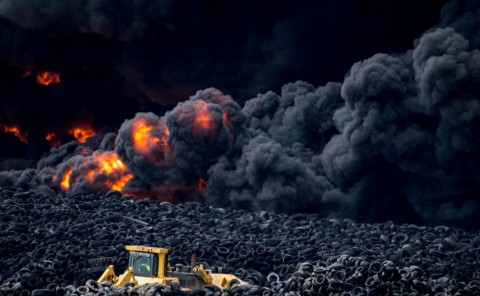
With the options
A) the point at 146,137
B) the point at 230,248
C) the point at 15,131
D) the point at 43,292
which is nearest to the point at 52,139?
the point at 15,131

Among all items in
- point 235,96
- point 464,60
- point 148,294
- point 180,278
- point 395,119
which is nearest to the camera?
point 148,294

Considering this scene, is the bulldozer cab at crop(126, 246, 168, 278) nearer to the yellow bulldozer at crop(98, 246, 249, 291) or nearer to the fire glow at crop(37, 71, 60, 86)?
the yellow bulldozer at crop(98, 246, 249, 291)

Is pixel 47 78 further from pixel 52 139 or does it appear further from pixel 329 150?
pixel 329 150

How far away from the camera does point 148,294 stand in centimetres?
2425

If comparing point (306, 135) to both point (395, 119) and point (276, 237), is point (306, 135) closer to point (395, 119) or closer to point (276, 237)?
point (395, 119)

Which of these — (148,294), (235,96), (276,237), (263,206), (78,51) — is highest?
(78,51)

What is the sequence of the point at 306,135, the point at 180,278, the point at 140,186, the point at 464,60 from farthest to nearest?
the point at 306,135, the point at 140,186, the point at 464,60, the point at 180,278

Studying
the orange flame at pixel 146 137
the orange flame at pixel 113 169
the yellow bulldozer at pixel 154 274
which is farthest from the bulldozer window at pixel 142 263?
the orange flame at pixel 113 169

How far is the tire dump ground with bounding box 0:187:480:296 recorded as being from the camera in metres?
25.9

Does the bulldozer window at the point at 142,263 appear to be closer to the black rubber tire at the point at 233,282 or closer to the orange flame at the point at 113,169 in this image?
the black rubber tire at the point at 233,282

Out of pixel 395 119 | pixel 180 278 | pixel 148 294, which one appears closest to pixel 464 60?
pixel 395 119

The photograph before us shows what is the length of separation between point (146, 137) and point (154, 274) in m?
28.1

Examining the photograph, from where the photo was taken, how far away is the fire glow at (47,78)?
236 feet

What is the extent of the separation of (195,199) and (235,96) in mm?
14607
